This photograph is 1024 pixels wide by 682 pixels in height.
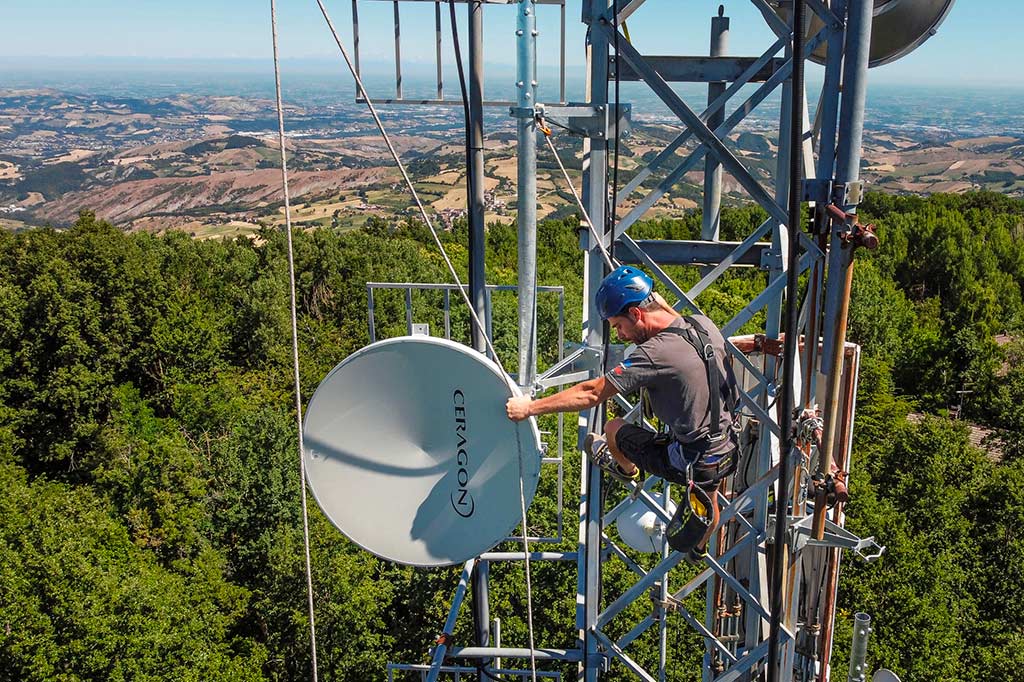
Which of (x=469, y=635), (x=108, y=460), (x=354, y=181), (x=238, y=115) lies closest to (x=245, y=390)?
(x=108, y=460)

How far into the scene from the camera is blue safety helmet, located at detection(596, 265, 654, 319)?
4.59m

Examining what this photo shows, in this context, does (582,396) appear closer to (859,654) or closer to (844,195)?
(844,195)

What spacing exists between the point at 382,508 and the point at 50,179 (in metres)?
139

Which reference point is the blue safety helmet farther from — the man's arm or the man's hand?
the man's hand

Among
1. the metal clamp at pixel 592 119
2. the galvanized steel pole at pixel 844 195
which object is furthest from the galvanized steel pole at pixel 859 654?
the metal clamp at pixel 592 119

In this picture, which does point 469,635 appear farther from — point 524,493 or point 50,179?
point 50,179

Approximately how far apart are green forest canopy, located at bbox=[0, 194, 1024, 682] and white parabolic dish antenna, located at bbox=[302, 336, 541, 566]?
43.3 ft

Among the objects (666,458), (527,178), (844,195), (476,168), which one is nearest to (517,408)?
(666,458)

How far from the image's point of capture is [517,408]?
5113 millimetres

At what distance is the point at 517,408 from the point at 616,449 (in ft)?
2.56

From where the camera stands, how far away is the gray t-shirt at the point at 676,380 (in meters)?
4.52

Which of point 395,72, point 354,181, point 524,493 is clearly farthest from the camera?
point 354,181

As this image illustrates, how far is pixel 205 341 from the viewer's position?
3881 centimetres

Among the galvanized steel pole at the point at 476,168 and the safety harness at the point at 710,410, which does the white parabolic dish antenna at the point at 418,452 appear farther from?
the safety harness at the point at 710,410
